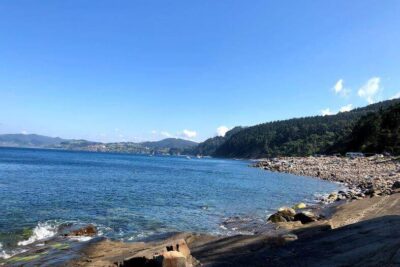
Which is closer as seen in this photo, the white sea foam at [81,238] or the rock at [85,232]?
the white sea foam at [81,238]

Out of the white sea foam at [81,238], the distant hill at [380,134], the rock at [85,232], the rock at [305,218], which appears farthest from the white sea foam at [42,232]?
the distant hill at [380,134]

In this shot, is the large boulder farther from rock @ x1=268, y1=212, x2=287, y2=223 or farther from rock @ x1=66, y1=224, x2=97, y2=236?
rock @ x1=66, y1=224, x2=97, y2=236

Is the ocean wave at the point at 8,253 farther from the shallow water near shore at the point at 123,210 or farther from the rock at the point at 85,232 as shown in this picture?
the rock at the point at 85,232

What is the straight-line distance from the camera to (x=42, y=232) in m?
24.2

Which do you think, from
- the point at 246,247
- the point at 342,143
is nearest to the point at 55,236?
the point at 246,247

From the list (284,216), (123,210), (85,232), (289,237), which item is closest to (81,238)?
(85,232)

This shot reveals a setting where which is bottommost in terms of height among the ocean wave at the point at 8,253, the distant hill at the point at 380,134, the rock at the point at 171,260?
the ocean wave at the point at 8,253

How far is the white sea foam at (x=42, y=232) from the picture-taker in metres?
22.1

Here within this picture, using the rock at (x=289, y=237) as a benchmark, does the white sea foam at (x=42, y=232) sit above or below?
below

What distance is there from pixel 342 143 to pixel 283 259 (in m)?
Answer: 164

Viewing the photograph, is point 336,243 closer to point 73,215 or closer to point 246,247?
point 246,247

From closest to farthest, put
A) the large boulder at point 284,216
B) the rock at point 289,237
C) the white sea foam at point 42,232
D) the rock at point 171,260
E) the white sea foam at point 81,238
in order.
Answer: the rock at point 171,260
the rock at point 289,237
the white sea foam at point 81,238
the white sea foam at point 42,232
the large boulder at point 284,216

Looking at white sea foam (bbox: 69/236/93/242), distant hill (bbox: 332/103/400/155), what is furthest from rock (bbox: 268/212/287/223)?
distant hill (bbox: 332/103/400/155)

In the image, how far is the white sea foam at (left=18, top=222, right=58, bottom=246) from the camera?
22.1 m
